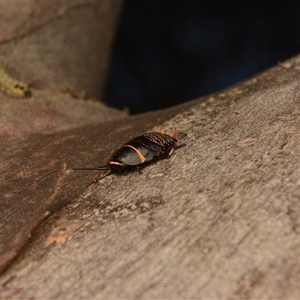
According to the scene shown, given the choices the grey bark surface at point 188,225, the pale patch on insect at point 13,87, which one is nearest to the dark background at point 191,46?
the pale patch on insect at point 13,87

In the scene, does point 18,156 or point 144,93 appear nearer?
point 18,156

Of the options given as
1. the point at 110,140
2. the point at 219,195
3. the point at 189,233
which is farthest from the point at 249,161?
A: the point at 110,140

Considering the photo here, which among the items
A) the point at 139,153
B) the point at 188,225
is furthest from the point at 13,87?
the point at 188,225

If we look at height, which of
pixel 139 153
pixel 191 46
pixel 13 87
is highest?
pixel 13 87

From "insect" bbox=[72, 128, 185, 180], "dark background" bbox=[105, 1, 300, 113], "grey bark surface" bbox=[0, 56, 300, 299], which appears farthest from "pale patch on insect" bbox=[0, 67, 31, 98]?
"dark background" bbox=[105, 1, 300, 113]

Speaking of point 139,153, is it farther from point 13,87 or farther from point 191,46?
point 191,46

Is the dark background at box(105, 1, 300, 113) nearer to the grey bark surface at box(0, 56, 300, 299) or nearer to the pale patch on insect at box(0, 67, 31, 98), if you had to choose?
the pale patch on insect at box(0, 67, 31, 98)

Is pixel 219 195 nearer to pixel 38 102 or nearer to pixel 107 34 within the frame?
pixel 38 102

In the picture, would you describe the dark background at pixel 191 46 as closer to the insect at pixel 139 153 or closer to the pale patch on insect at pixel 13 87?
the pale patch on insect at pixel 13 87
